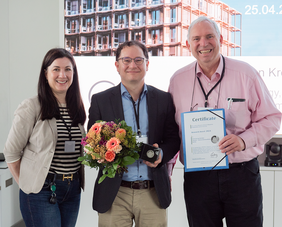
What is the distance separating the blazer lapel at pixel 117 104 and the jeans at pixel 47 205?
608mm

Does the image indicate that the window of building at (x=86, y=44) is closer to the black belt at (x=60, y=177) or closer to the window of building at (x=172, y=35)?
the window of building at (x=172, y=35)

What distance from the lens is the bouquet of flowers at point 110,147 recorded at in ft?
4.92

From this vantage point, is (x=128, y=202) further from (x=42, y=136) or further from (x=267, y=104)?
(x=267, y=104)

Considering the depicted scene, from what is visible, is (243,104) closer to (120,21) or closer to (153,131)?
(153,131)

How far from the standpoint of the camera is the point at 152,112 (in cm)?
193

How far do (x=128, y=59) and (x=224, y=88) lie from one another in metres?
0.74

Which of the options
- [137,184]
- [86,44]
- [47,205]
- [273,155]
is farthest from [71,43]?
[273,155]

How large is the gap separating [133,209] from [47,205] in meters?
0.61

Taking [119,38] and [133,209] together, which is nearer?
[133,209]

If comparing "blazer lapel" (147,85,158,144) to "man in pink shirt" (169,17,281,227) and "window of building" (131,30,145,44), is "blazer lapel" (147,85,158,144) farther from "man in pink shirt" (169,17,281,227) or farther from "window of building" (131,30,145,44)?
"window of building" (131,30,145,44)

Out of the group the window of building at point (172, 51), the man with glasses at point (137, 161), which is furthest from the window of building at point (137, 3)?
the man with glasses at point (137, 161)

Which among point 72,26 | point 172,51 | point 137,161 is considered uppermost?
point 72,26

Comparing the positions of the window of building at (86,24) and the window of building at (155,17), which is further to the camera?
the window of building at (86,24)

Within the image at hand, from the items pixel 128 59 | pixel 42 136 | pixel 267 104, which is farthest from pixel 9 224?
pixel 267 104
